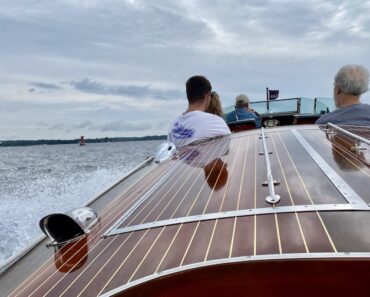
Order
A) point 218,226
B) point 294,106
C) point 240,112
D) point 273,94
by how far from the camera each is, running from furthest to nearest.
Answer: point 273,94 → point 294,106 → point 240,112 → point 218,226

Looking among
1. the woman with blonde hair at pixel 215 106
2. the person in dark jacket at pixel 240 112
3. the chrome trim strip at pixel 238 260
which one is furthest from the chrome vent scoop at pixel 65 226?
the person in dark jacket at pixel 240 112

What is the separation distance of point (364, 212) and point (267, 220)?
35 cm

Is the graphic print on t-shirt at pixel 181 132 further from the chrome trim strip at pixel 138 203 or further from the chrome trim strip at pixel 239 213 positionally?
the chrome trim strip at pixel 239 213

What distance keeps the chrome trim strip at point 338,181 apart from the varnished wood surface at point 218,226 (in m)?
0.03

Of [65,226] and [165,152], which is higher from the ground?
[165,152]

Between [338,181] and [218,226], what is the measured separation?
63cm

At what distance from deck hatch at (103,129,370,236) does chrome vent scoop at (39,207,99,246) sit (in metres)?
0.16

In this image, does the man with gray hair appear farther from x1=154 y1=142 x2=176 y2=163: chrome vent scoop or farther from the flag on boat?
the flag on boat

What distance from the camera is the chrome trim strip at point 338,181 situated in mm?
1677

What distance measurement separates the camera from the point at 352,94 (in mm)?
3273

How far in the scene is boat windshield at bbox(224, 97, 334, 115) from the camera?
6.08 meters

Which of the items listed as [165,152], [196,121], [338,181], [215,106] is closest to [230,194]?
[338,181]

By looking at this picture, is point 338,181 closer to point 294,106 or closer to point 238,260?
point 238,260

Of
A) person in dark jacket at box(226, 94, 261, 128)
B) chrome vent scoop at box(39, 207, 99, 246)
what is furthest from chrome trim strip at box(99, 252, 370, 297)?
person in dark jacket at box(226, 94, 261, 128)
